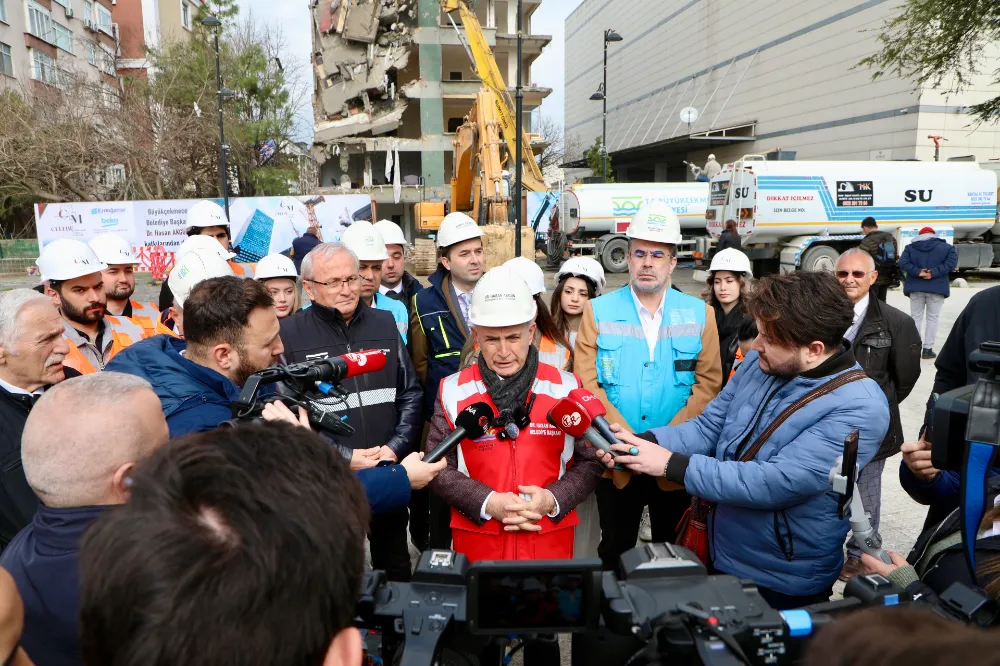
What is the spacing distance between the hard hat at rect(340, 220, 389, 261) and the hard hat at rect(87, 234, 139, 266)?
1.64 m

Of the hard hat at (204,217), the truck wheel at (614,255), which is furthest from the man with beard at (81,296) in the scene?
the truck wheel at (614,255)

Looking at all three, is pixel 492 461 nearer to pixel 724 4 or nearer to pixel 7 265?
pixel 7 265

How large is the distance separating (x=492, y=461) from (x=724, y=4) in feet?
118

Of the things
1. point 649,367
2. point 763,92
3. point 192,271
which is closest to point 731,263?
point 649,367

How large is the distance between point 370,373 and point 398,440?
0.37m

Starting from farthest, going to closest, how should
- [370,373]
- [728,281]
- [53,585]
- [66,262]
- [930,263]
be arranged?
[930,263], [728,281], [66,262], [370,373], [53,585]

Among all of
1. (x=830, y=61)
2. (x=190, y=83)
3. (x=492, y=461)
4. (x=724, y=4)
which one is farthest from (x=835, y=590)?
(x=724, y=4)

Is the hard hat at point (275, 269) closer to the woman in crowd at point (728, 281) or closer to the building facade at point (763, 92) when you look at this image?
the woman in crowd at point (728, 281)

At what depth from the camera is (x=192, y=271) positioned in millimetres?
3275

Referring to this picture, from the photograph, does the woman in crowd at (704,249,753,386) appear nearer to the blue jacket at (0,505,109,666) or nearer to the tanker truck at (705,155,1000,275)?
the blue jacket at (0,505,109,666)

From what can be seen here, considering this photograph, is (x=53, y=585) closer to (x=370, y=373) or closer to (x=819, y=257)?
(x=370, y=373)

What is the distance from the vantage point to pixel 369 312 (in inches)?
133

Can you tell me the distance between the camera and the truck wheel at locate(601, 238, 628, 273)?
18203 millimetres

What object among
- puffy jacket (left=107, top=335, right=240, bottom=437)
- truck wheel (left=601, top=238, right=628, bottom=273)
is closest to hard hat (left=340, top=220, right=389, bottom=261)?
puffy jacket (left=107, top=335, right=240, bottom=437)
